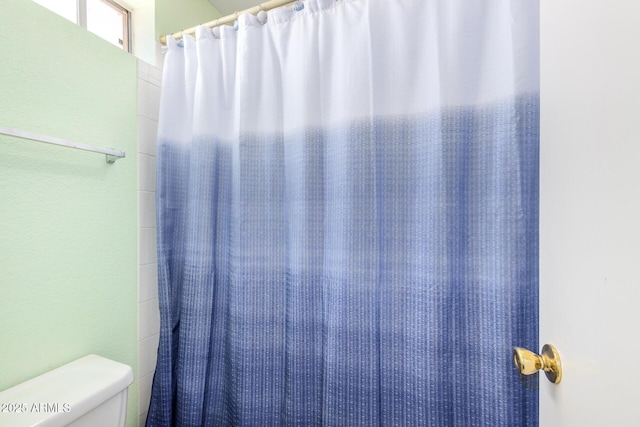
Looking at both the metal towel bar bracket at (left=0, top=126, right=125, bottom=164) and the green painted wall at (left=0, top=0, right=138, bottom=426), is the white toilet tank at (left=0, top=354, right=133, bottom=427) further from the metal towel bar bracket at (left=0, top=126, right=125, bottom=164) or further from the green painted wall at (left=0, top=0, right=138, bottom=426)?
the metal towel bar bracket at (left=0, top=126, right=125, bottom=164)

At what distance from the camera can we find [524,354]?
0.50 metres

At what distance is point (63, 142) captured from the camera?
799mm

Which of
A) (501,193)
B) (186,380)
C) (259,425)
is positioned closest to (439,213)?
(501,193)

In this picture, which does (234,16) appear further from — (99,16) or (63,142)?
(63,142)

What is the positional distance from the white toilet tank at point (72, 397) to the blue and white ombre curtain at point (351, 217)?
0.28 meters

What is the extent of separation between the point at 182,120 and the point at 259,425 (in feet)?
4.13

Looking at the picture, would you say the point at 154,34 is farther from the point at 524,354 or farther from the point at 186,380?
the point at 524,354
